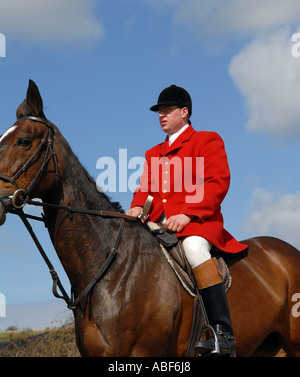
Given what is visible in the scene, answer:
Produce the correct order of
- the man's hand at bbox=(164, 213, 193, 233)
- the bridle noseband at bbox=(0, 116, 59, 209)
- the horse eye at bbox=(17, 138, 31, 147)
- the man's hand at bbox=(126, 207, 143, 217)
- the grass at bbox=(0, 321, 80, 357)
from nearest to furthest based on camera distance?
the bridle noseband at bbox=(0, 116, 59, 209) < the horse eye at bbox=(17, 138, 31, 147) < the man's hand at bbox=(164, 213, 193, 233) < the man's hand at bbox=(126, 207, 143, 217) < the grass at bbox=(0, 321, 80, 357)

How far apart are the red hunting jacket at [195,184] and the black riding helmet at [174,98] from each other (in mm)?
379

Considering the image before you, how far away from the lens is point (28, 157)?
Answer: 230 inches

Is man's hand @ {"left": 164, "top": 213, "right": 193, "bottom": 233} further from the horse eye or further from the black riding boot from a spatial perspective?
the horse eye

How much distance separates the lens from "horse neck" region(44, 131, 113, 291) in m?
5.98

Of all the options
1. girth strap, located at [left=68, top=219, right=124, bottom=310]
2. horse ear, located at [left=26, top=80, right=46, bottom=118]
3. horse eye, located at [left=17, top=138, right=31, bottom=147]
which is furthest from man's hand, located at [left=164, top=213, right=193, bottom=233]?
horse ear, located at [left=26, top=80, right=46, bottom=118]

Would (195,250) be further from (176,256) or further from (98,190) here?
(98,190)

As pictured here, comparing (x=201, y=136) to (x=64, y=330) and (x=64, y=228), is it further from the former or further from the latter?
(x=64, y=330)

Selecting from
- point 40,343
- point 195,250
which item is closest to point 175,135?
point 195,250

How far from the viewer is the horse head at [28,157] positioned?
563cm

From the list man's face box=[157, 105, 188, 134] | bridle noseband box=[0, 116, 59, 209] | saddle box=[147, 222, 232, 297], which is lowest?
saddle box=[147, 222, 232, 297]

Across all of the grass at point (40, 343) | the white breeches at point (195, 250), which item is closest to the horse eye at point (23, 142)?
the white breeches at point (195, 250)

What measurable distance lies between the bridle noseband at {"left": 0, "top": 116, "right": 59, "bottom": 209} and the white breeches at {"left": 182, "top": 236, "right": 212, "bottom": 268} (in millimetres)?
1833

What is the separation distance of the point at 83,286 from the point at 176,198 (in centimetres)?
174
